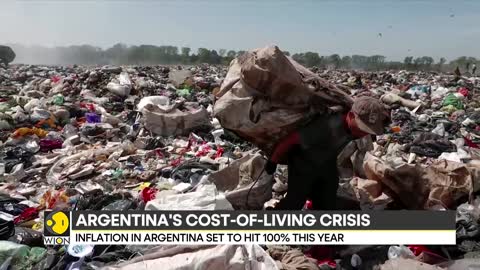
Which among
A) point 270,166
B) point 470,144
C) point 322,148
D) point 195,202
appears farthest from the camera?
point 470,144

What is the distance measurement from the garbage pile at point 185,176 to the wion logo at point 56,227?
9cm

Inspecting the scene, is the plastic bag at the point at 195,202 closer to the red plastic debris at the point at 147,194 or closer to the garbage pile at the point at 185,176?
the garbage pile at the point at 185,176

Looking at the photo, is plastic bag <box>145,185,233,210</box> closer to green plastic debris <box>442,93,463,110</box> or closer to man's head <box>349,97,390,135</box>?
man's head <box>349,97,390,135</box>

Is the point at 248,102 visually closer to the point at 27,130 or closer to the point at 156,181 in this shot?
the point at 156,181

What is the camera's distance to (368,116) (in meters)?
2.66

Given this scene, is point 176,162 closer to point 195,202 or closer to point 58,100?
point 195,202

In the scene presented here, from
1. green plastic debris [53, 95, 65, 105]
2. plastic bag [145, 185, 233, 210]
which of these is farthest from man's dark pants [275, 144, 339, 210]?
green plastic debris [53, 95, 65, 105]

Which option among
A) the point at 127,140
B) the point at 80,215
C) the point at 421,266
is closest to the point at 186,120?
the point at 127,140

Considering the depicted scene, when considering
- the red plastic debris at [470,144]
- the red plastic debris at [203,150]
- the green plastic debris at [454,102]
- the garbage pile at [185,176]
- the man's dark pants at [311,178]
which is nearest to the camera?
the garbage pile at [185,176]

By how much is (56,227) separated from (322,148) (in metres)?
2.01

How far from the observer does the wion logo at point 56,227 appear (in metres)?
2.94

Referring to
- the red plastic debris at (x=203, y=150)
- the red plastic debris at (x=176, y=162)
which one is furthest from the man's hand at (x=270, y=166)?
the red plastic debris at (x=203, y=150)

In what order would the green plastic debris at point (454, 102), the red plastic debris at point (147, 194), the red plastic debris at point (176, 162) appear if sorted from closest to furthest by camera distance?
the red plastic debris at point (147, 194)
the red plastic debris at point (176, 162)
the green plastic debris at point (454, 102)

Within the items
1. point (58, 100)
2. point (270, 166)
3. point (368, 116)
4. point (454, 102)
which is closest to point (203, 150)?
point (270, 166)
